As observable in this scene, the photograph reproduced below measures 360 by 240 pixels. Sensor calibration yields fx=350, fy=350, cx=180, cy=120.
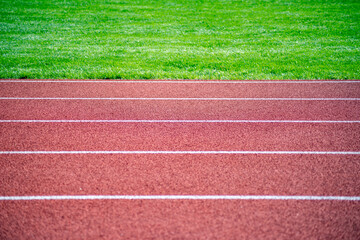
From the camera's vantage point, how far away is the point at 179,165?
14.3 feet

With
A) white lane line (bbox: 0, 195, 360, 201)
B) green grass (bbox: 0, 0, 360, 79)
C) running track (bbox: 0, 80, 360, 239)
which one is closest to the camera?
running track (bbox: 0, 80, 360, 239)

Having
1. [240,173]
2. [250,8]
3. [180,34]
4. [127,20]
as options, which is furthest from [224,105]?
[250,8]

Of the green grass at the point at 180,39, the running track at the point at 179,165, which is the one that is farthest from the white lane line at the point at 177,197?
the green grass at the point at 180,39

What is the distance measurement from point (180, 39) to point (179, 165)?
9485 mm

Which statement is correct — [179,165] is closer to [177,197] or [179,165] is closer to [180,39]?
[177,197]

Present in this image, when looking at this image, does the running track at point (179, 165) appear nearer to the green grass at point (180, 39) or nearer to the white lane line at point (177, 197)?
the white lane line at point (177, 197)

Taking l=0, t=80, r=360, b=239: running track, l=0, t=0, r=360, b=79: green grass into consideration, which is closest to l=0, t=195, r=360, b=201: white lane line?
l=0, t=80, r=360, b=239: running track

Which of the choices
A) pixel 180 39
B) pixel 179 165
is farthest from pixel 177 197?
pixel 180 39

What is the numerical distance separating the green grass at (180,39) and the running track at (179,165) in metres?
2.03

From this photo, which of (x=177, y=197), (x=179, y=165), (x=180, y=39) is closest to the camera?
(x=177, y=197)

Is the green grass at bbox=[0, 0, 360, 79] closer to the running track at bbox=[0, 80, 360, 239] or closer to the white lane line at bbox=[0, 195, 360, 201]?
the running track at bbox=[0, 80, 360, 239]

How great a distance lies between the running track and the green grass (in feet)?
6.66

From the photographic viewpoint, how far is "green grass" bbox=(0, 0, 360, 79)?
9328mm

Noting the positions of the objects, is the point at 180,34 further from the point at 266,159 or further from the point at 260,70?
the point at 266,159
